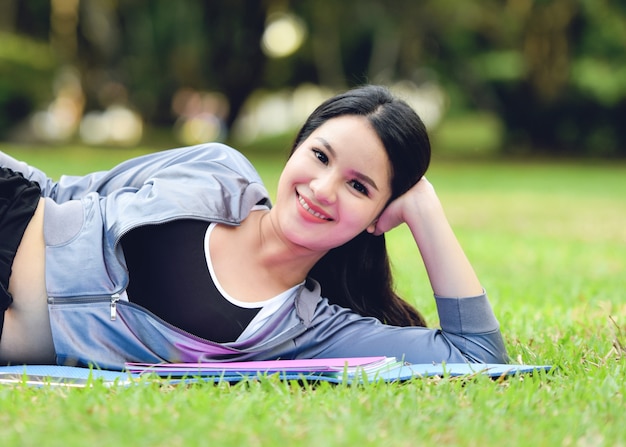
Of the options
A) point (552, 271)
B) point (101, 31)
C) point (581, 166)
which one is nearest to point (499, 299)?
point (552, 271)

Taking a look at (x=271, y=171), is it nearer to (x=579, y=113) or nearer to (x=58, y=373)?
(x=579, y=113)

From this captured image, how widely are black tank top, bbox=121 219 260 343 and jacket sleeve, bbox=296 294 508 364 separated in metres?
0.29

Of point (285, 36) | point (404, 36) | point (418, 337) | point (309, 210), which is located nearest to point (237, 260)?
point (309, 210)

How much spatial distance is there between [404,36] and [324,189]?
74.4 feet

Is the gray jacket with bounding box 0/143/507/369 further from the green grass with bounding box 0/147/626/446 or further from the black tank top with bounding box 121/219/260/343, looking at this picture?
the green grass with bounding box 0/147/626/446

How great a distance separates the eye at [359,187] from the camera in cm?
310

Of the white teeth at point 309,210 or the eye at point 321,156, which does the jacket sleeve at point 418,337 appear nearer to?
the white teeth at point 309,210

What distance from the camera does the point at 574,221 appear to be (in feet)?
31.7

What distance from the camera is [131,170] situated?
369 cm

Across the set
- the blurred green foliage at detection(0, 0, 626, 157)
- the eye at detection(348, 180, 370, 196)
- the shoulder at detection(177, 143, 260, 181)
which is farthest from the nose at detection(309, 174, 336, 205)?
the blurred green foliage at detection(0, 0, 626, 157)

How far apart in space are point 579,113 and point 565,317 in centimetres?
1711

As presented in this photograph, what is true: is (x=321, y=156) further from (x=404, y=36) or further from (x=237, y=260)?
(x=404, y=36)

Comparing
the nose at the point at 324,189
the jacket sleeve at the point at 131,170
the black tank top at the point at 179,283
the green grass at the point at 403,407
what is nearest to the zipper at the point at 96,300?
the black tank top at the point at 179,283

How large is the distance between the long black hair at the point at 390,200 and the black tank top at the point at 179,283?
530 mm
